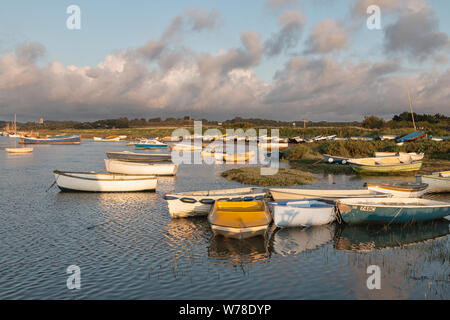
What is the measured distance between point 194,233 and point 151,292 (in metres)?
7.31

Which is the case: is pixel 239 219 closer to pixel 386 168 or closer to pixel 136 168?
pixel 136 168

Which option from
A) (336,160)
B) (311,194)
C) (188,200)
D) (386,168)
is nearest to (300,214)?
(311,194)

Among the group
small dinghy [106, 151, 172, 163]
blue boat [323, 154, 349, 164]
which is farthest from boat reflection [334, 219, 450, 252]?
small dinghy [106, 151, 172, 163]

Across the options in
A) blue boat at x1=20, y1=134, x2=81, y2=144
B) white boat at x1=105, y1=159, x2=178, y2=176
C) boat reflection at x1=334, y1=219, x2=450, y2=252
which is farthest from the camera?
blue boat at x1=20, y1=134, x2=81, y2=144

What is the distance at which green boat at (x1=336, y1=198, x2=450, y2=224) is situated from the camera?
834 inches

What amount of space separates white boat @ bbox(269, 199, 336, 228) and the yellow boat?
67 cm

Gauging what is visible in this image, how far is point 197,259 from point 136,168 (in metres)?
28.0

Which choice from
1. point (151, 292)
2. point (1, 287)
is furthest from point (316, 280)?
point (1, 287)

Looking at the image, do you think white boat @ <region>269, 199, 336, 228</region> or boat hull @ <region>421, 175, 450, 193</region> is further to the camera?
boat hull @ <region>421, 175, 450, 193</region>

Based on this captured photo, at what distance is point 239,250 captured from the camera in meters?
17.7

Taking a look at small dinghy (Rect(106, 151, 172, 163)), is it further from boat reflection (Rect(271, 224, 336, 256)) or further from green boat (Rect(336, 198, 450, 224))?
green boat (Rect(336, 198, 450, 224))

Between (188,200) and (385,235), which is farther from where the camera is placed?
(188,200)

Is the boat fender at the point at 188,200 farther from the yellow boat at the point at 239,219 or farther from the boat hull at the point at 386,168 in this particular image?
the boat hull at the point at 386,168
